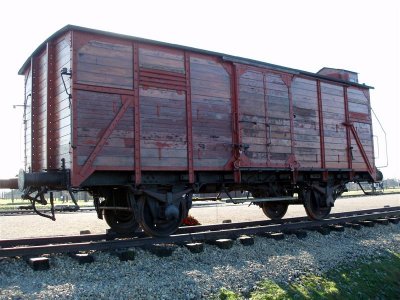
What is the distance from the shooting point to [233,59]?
9758 mm

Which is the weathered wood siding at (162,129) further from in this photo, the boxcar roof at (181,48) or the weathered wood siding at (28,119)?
the weathered wood siding at (28,119)

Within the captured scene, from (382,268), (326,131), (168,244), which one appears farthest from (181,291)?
(326,131)

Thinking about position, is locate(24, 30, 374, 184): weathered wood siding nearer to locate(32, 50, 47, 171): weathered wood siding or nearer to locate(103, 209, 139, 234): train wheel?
locate(32, 50, 47, 171): weathered wood siding

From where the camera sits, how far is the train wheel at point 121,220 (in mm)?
9484

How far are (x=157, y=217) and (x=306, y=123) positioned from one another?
5.17 metres

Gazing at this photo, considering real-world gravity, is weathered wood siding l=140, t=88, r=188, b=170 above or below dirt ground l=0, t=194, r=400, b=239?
above

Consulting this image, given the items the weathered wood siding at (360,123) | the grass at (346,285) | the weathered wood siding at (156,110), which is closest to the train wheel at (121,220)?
the weathered wood siding at (156,110)

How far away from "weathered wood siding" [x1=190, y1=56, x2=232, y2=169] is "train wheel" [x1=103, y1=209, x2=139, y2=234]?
2106mm

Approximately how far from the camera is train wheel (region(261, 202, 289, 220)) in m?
12.5

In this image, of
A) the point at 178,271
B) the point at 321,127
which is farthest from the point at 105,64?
the point at 321,127

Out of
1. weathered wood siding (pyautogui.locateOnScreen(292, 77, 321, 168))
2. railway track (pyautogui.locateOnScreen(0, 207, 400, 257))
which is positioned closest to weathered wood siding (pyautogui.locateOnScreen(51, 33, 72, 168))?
railway track (pyautogui.locateOnScreen(0, 207, 400, 257))

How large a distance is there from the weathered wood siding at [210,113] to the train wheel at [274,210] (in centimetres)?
369

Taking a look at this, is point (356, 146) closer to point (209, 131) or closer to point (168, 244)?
point (209, 131)

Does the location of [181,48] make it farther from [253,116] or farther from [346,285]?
[346,285]
